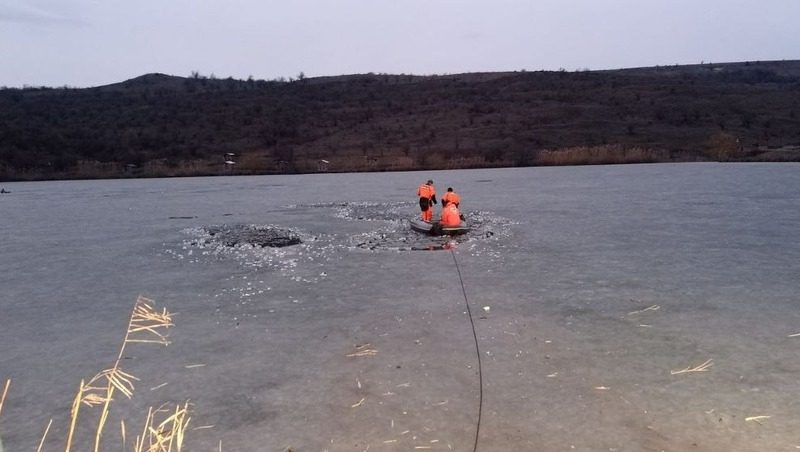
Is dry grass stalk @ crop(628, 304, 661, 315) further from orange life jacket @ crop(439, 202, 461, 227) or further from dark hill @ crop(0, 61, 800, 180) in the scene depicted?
dark hill @ crop(0, 61, 800, 180)

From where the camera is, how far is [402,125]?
5731 cm

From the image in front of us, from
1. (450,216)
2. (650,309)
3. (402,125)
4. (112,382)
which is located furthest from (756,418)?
(402,125)

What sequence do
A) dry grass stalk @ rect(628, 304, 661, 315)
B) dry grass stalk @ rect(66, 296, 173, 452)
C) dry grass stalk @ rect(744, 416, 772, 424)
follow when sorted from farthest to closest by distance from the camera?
dry grass stalk @ rect(628, 304, 661, 315) < dry grass stalk @ rect(744, 416, 772, 424) < dry grass stalk @ rect(66, 296, 173, 452)

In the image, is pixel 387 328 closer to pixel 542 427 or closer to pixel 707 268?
pixel 542 427

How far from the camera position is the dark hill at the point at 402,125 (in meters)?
42.8

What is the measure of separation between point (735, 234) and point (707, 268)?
3.59 metres

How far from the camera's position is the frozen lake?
15.5 ft

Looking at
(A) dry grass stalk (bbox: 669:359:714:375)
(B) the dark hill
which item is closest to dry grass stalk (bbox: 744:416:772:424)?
(A) dry grass stalk (bbox: 669:359:714:375)

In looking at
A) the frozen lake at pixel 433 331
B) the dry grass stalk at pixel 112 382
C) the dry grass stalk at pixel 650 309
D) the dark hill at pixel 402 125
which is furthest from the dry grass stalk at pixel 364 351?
the dark hill at pixel 402 125

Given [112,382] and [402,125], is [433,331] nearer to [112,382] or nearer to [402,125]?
[112,382]

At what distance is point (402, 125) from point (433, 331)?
5109cm

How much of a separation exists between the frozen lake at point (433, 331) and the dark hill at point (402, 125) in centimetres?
2603

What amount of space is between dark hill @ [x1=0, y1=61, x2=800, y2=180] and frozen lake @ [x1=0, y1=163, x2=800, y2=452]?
26.0 metres

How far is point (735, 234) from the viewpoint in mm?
13109
